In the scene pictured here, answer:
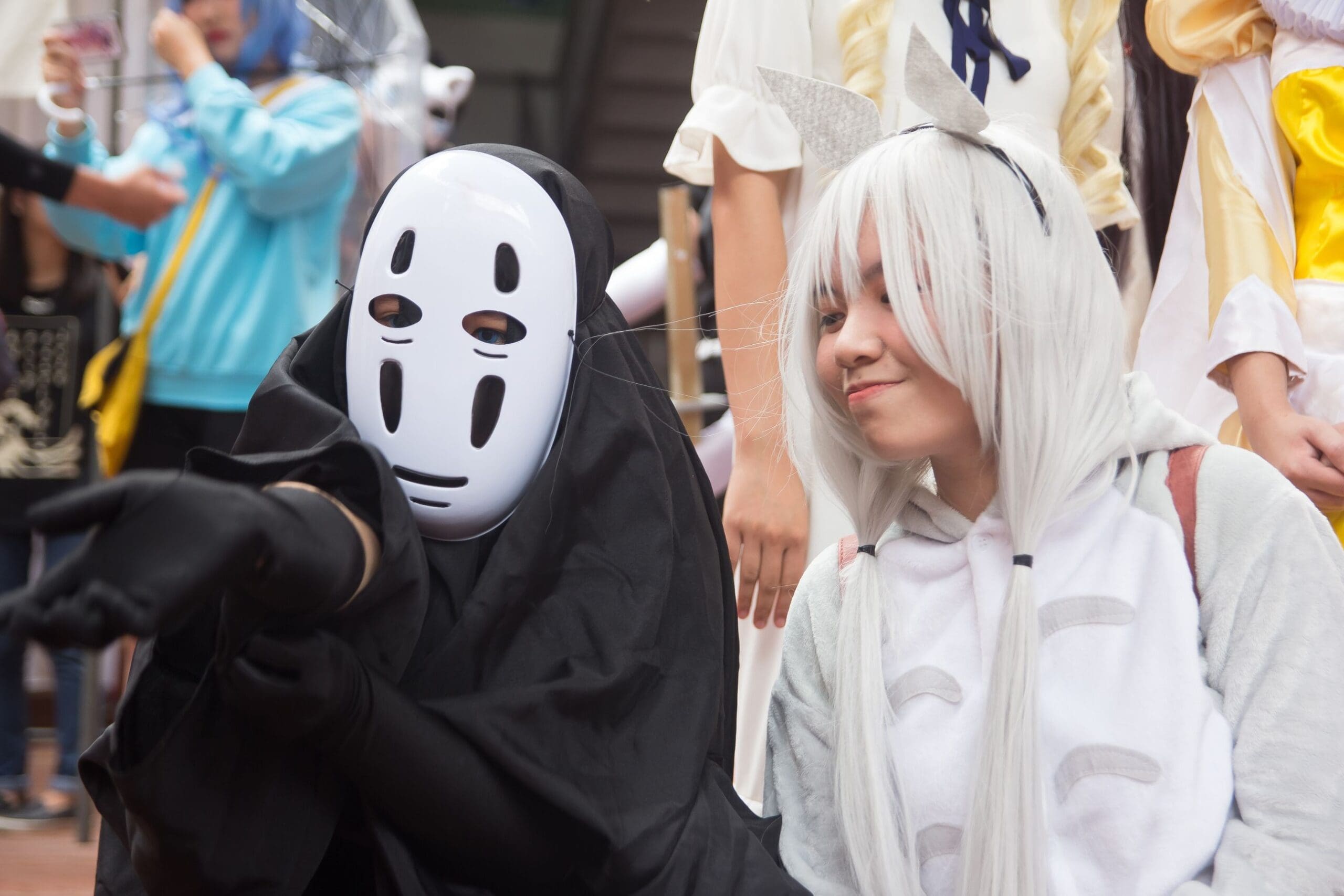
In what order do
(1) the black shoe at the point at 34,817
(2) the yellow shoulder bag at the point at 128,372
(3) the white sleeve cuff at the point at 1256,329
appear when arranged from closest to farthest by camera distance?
(3) the white sleeve cuff at the point at 1256,329, (2) the yellow shoulder bag at the point at 128,372, (1) the black shoe at the point at 34,817

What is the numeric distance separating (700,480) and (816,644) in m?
0.21

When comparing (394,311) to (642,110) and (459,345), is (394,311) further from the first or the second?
(642,110)

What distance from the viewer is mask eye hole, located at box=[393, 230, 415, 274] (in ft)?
4.27

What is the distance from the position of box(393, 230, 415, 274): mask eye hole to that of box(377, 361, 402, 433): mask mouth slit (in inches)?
3.6

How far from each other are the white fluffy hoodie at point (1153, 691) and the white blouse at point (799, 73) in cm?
62

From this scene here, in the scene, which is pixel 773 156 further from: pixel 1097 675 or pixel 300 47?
pixel 300 47

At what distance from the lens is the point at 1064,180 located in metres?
1.38

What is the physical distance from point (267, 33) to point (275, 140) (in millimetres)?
342

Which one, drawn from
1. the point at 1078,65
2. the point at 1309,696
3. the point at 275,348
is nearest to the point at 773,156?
the point at 1078,65

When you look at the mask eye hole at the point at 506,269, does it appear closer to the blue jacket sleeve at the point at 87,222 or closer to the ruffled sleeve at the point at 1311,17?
the ruffled sleeve at the point at 1311,17

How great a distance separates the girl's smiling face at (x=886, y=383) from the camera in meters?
1.32

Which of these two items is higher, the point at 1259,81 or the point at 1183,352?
the point at 1259,81

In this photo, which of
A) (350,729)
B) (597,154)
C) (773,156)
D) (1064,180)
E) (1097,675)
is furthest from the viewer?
(597,154)

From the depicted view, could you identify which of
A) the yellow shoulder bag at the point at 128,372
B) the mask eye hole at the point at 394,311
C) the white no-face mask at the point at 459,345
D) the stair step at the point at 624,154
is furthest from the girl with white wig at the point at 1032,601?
the stair step at the point at 624,154
